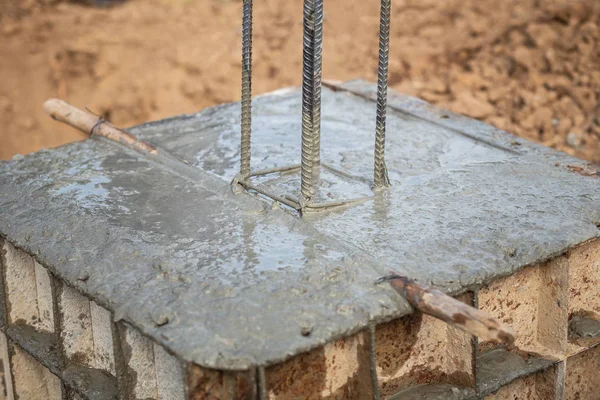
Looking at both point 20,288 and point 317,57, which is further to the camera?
point 20,288

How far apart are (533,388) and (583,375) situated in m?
0.28

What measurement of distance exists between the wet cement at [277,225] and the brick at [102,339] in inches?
7.0

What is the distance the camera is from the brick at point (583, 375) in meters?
4.00

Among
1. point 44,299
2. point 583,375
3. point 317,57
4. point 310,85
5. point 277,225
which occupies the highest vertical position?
point 317,57

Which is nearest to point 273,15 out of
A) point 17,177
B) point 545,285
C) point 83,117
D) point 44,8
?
point 44,8

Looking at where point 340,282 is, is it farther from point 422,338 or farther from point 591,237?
point 591,237

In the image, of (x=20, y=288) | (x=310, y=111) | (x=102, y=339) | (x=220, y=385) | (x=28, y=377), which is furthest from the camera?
(x=28, y=377)

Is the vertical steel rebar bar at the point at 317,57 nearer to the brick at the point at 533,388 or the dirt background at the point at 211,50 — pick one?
the brick at the point at 533,388

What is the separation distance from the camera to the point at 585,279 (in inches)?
154

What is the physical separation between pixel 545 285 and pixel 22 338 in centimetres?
210

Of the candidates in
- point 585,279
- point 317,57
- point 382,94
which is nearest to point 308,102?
point 317,57

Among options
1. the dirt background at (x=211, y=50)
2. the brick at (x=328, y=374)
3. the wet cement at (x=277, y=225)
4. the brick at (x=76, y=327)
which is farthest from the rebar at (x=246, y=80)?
the dirt background at (x=211, y=50)

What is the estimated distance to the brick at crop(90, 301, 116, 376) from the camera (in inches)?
145

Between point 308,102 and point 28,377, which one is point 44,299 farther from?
point 308,102
